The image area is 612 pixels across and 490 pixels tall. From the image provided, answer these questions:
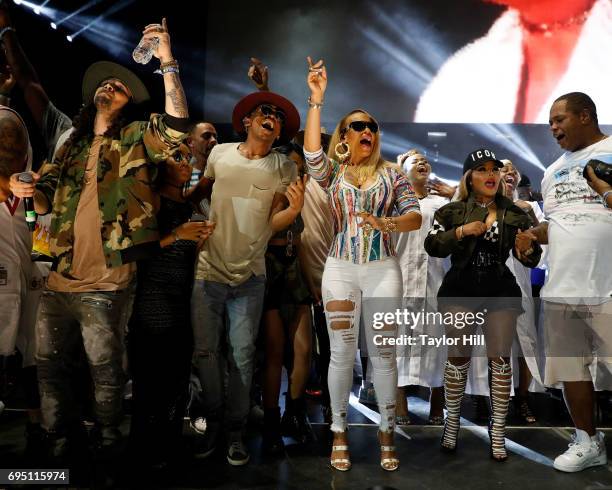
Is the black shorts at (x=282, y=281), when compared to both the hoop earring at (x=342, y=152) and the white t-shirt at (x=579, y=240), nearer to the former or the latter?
the hoop earring at (x=342, y=152)

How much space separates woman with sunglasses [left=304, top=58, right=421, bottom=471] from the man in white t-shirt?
91cm

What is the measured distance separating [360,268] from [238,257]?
0.66m

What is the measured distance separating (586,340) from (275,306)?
1.81 meters

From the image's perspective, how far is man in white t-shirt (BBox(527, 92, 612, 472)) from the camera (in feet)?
9.64

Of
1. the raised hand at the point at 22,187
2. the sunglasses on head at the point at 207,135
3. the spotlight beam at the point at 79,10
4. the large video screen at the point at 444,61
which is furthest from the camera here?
the large video screen at the point at 444,61

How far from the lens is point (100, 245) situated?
2.57 meters

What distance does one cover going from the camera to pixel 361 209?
9.35ft

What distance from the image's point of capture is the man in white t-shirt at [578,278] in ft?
9.64

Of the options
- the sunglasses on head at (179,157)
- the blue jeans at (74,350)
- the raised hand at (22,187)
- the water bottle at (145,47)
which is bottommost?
the blue jeans at (74,350)

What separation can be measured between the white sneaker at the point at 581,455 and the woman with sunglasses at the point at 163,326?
2.09m

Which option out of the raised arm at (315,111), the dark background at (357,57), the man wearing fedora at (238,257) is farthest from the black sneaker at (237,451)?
the dark background at (357,57)

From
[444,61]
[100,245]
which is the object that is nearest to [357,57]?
[444,61]

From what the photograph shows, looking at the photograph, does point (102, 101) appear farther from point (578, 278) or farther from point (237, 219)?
point (578, 278)

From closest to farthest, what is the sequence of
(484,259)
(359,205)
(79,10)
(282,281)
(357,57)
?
1. (359,205)
2. (484,259)
3. (282,281)
4. (79,10)
5. (357,57)
